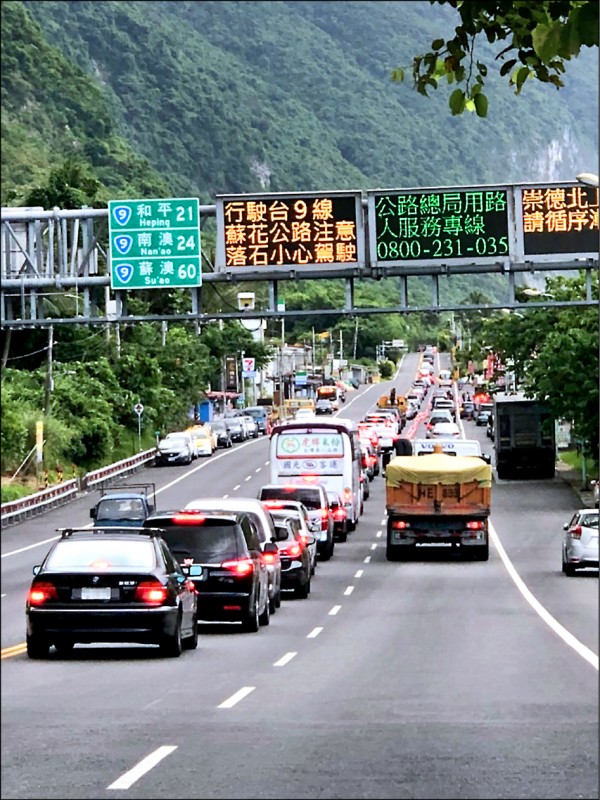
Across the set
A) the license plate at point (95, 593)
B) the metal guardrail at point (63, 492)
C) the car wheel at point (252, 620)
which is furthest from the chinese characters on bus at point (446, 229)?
the license plate at point (95, 593)

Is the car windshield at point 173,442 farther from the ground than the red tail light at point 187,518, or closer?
closer

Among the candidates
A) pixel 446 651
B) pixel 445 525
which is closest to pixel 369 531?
pixel 445 525

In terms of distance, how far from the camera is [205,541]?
21609 millimetres

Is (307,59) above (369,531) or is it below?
above

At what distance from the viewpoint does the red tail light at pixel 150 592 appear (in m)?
14.0

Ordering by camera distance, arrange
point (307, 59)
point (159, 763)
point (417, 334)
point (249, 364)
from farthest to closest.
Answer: point (417, 334) → point (249, 364) → point (159, 763) → point (307, 59)

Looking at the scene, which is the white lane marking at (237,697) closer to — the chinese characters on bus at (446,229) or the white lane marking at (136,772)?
the white lane marking at (136,772)

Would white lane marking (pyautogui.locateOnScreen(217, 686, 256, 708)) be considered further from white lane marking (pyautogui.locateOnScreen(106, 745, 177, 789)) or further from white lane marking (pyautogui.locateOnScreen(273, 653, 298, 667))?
white lane marking (pyautogui.locateOnScreen(106, 745, 177, 789))

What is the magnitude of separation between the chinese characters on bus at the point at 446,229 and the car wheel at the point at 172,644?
78.2 feet

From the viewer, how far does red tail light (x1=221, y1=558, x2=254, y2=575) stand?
20734 millimetres

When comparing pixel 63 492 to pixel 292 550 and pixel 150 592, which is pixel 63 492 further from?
pixel 292 550

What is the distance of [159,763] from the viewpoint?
8.85 metres

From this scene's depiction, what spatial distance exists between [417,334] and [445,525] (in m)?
147

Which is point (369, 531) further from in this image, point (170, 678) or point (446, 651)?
point (170, 678)
